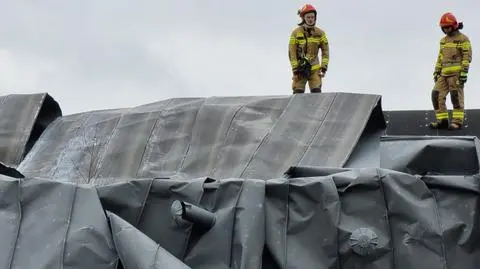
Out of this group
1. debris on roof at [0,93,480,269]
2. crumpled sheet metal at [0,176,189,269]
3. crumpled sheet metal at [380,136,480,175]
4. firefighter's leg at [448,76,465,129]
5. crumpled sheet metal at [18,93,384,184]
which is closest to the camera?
crumpled sheet metal at [0,176,189,269]

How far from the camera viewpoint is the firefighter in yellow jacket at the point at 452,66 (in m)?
12.1

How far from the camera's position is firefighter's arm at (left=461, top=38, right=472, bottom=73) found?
12125 millimetres

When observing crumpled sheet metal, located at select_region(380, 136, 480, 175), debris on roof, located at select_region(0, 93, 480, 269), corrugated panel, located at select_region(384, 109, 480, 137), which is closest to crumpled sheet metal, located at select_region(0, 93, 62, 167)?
debris on roof, located at select_region(0, 93, 480, 269)

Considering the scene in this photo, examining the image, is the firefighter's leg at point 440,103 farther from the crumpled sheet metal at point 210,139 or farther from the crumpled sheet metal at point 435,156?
the crumpled sheet metal at point 435,156

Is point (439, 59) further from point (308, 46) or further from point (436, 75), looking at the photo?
point (308, 46)

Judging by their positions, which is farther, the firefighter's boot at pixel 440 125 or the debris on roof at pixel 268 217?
the firefighter's boot at pixel 440 125

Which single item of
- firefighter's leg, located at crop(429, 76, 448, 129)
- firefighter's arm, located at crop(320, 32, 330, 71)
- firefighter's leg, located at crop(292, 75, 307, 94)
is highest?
firefighter's arm, located at crop(320, 32, 330, 71)

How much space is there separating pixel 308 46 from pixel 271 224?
5.32 m

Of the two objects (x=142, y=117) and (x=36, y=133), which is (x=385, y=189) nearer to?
(x=142, y=117)

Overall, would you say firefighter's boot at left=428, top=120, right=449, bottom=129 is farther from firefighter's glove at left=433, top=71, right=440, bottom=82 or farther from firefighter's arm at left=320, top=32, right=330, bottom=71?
firefighter's arm at left=320, top=32, right=330, bottom=71

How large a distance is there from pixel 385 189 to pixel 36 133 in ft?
17.3

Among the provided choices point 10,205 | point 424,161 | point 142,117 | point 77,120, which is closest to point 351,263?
point 424,161

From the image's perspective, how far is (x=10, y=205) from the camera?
766 cm

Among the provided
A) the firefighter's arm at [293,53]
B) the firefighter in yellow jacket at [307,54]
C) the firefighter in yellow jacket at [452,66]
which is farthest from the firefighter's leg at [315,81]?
the firefighter in yellow jacket at [452,66]
